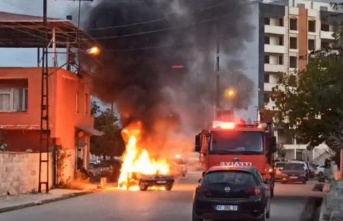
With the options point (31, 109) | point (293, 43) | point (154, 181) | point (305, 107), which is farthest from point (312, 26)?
point (305, 107)

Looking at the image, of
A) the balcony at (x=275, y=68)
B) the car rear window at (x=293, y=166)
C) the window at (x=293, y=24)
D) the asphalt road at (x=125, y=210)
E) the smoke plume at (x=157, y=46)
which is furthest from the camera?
the window at (x=293, y=24)

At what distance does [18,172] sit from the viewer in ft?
103

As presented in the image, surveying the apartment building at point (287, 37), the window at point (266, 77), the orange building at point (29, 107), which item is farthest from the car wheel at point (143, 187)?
the window at point (266, 77)

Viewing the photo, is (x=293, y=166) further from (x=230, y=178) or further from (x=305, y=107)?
(x=230, y=178)

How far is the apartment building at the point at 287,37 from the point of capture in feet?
316

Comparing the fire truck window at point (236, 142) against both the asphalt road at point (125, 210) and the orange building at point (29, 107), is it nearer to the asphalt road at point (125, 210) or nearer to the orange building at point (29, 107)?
the asphalt road at point (125, 210)

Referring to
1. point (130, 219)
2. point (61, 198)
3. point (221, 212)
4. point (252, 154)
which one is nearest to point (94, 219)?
point (130, 219)

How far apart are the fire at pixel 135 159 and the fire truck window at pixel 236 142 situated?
16.8 metres

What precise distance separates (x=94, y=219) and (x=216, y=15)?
20836 millimetres

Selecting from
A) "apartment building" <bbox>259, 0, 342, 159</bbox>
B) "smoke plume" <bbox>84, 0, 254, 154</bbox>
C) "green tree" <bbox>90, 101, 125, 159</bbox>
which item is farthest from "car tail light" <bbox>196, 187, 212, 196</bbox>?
"apartment building" <bbox>259, 0, 342, 159</bbox>

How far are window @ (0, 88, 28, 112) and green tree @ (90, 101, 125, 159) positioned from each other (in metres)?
17.1

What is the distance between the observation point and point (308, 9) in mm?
101375

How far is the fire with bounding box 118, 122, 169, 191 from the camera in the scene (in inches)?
1634

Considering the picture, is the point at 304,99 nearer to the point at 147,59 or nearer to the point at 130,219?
the point at 147,59
